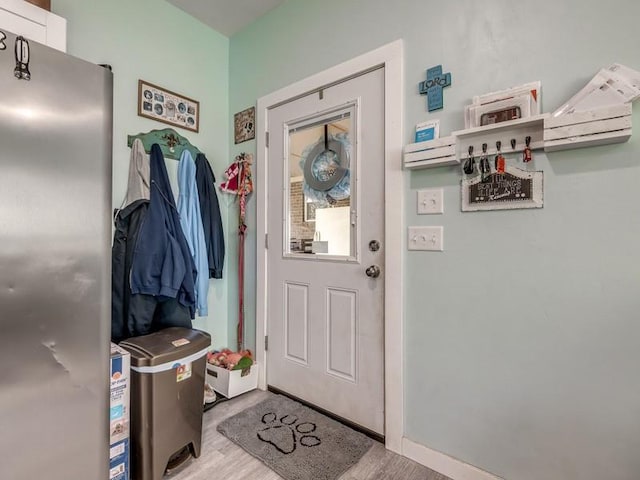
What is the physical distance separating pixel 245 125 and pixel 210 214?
2.37ft

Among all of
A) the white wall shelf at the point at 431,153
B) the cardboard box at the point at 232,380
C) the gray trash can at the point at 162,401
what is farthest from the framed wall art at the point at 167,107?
the cardboard box at the point at 232,380

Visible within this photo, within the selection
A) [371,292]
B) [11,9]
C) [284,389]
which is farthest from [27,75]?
[284,389]

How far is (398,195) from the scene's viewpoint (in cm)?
161

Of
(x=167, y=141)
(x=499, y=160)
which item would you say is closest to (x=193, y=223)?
(x=167, y=141)

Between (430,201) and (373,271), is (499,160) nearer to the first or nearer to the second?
(430,201)

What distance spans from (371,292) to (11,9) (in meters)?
2.03

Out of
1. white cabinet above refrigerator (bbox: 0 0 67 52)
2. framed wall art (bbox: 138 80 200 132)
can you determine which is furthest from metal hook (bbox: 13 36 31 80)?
framed wall art (bbox: 138 80 200 132)

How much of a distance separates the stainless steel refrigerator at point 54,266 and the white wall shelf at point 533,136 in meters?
1.25

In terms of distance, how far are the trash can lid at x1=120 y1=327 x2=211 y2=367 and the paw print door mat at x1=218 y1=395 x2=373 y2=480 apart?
22.5 inches

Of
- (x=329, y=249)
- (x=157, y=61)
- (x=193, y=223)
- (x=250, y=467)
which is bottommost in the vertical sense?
(x=250, y=467)

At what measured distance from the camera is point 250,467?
149 centimetres

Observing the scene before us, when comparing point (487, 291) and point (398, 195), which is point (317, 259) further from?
point (487, 291)

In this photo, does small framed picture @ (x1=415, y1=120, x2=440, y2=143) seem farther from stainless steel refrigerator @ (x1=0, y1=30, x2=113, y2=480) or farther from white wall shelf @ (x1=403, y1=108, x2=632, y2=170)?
stainless steel refrigerator @ (x1=0, y1=30, x2=113, y2=480)

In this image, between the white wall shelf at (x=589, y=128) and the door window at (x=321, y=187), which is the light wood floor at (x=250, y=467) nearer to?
the door window at (x=321, y=187)
